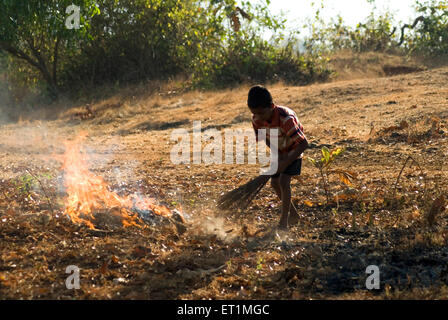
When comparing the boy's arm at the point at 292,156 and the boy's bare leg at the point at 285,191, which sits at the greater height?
the boy's arm at the point at 292,156

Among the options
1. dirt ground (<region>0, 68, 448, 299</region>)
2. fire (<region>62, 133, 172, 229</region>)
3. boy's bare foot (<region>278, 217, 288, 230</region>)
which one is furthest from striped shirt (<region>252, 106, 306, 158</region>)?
fire (<region>62, 133, 172, 229</region>)

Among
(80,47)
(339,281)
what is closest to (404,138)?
(339,281)

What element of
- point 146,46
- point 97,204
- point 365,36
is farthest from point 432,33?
point 97,204

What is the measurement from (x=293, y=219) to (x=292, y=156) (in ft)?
2.59

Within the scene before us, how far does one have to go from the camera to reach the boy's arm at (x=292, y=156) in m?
4.38

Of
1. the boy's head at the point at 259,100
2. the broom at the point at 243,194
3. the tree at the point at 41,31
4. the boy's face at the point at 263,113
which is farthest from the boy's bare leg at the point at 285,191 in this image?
the tree at the point at 41,31

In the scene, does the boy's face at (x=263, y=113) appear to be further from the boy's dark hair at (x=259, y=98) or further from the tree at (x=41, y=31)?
the tree at (x=41, y=31)

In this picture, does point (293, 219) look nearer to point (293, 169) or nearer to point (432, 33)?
point (293, 169)

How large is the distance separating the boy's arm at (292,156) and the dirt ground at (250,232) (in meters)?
0.64

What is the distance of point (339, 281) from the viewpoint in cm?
370

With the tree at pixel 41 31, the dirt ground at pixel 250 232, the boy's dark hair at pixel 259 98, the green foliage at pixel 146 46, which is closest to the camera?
the dirt ground at pixel 250 232

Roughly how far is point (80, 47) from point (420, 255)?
642 inches

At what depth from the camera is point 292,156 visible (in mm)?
4398

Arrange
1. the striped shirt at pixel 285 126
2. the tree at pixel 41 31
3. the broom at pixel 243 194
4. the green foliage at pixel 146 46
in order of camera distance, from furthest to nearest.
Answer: the green foliage at pixel 146 46 < the tree at pixel 41 31 < the broom at pixel 243 194 < the striped shirt at pixel 285 126
